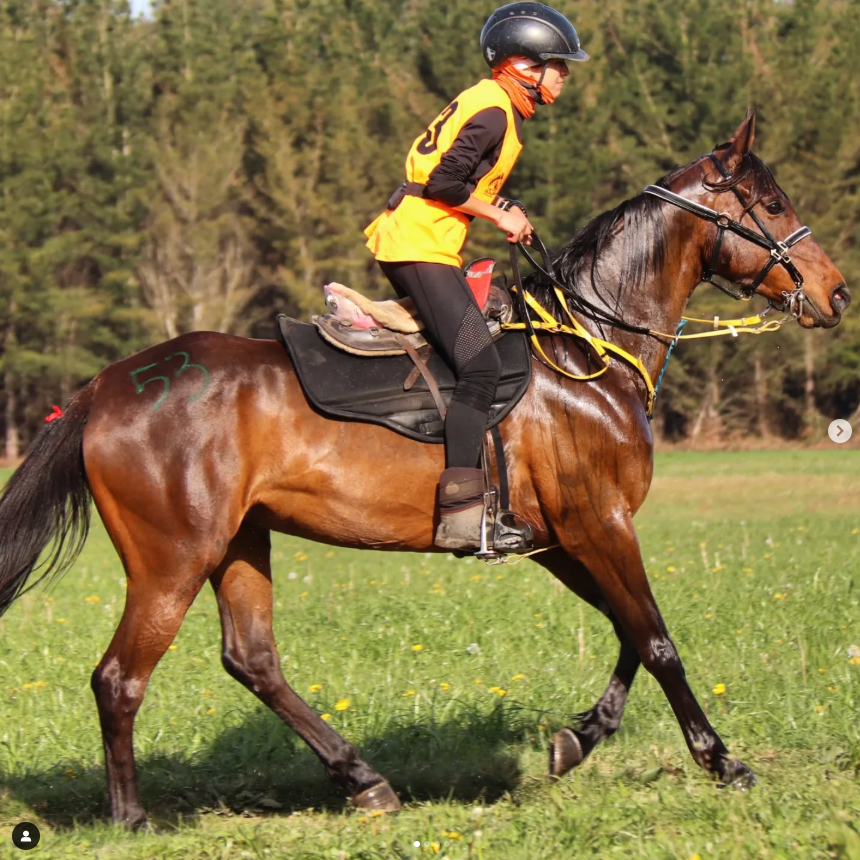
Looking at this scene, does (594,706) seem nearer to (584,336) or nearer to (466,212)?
(584,336)

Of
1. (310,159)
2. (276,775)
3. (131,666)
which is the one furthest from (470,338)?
(310,159)

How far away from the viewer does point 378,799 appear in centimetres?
579

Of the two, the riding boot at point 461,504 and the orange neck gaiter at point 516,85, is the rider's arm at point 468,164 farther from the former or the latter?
the riding boot at point 461,504

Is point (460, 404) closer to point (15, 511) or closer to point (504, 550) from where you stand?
point (504, 550)

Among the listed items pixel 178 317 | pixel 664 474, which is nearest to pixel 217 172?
pixel 178 317

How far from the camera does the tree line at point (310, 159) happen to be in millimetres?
43344

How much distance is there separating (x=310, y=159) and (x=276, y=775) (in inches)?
1689

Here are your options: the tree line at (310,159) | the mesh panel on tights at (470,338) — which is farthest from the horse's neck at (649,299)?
the tree line at (310,159)

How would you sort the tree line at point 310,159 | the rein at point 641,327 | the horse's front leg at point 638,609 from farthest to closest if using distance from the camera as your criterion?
the tree line at point 310,159 → the rein at point 641,327 → the horse's front leg at point 638,609

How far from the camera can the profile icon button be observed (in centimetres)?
526

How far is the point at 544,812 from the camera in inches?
210

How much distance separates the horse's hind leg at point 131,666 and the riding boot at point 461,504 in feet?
3.77

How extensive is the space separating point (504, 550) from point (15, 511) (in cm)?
235

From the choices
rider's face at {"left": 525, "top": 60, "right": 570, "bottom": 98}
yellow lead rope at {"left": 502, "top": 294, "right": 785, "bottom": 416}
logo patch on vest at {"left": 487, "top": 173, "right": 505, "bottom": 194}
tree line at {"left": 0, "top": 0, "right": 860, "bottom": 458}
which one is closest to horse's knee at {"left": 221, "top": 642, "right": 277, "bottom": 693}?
yellow lead rope at {"left": 502, "top": 294, "right": 785, "bottom": 416}
